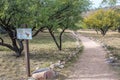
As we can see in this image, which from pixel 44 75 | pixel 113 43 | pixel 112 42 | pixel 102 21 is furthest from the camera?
pixel 102 21

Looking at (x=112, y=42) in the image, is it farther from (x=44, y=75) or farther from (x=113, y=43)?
(x=44, y=75)

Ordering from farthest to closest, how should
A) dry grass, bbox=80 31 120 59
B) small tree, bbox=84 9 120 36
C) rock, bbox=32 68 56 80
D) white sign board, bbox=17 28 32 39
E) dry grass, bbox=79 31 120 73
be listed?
small tree, bbox=84 9 120 36 < dry grass, bbox=80 31 120 59 < dry grass, bbox=79 31 120 73 < white sign board, bbox=17 28 32 39 < rock, bbox=32 68 56 80

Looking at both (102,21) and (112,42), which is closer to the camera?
(112,42)

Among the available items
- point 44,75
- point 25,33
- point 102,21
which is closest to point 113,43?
point 25,33

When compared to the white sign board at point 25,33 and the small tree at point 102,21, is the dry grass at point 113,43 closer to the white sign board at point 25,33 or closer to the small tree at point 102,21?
the white sign board at point 25,33

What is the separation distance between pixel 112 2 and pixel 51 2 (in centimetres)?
312

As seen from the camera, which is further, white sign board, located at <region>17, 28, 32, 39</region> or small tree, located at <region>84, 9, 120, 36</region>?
small tree, located at <region>84, 9, 120, 36</region>

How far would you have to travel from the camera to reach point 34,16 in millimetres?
13961

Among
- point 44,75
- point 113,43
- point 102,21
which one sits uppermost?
point 44,75

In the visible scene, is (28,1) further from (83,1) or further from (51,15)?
(83,1)

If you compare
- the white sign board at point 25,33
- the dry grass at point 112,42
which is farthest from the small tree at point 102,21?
the white sign board at point 25,33

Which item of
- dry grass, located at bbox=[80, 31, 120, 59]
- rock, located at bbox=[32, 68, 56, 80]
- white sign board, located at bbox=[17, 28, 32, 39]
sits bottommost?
dry grass, located at bbox=[80, 31, 120, 59]

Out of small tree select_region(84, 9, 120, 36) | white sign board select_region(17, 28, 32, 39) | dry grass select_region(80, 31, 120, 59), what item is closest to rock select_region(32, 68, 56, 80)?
white sign board select_region(17, 28, 32, 39)

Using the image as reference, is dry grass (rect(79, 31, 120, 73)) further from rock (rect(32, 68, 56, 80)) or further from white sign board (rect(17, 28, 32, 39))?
white sign board (rect(17, 28, 32, 39))
